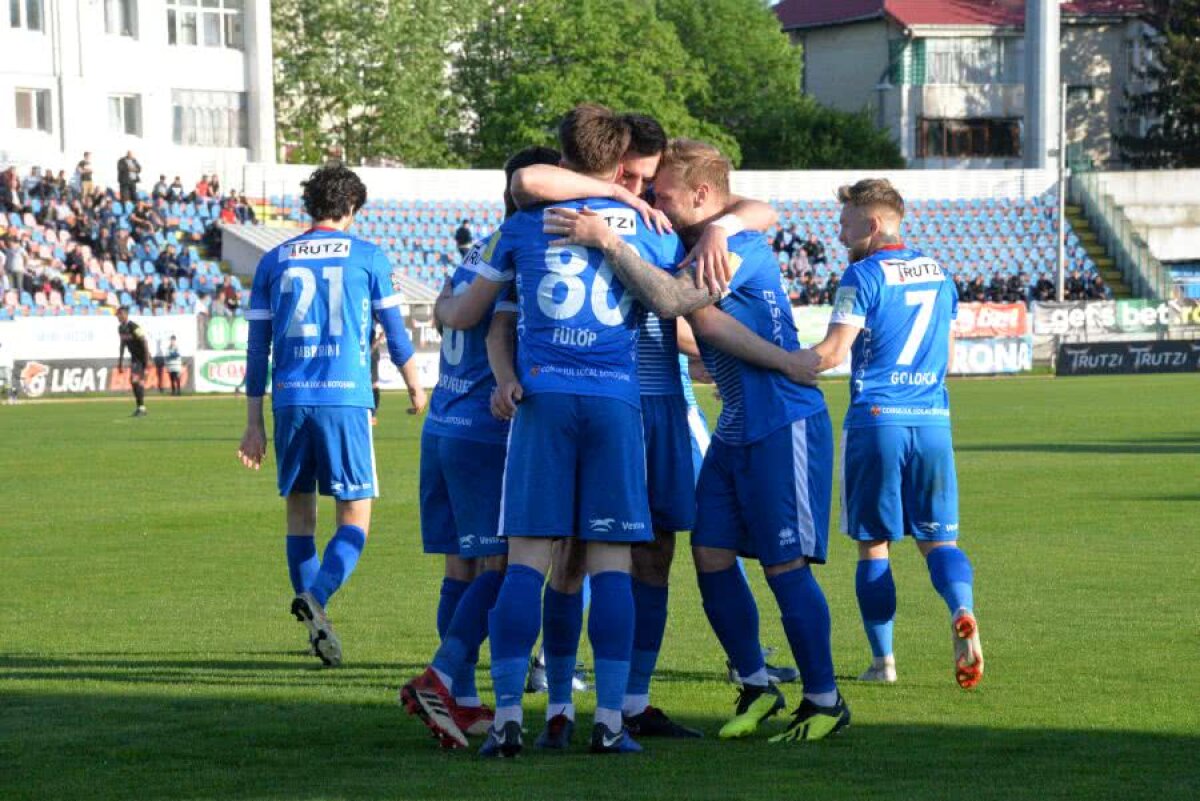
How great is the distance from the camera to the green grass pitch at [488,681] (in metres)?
6.39

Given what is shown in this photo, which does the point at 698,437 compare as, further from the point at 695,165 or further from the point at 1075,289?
the point at 1075,289

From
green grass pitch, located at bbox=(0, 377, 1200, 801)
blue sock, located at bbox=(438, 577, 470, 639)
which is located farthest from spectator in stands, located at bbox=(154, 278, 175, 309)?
blue sock, located at bbox=(438, 577, 470, 639)

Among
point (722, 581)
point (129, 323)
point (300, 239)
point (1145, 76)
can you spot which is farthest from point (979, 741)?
point (1145, 76)

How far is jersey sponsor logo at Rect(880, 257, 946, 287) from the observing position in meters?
8.33

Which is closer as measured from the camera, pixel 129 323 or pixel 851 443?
pixel 851 443

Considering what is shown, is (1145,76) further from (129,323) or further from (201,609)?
(201,609)

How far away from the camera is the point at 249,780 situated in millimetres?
6383

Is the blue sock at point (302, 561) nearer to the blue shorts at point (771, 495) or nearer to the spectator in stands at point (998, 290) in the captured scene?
the blue shorts at point (771, 495)

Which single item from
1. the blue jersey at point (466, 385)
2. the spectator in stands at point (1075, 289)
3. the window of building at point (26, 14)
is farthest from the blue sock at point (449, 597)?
the window of building at point (26, 14)

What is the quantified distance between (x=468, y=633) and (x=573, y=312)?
1.43 m

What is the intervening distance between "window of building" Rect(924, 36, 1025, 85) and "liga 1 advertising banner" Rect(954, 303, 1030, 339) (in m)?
33.7

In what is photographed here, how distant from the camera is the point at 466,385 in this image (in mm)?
7773

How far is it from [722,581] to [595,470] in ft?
3.07

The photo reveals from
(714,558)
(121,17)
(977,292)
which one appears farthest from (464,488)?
(121,17)
